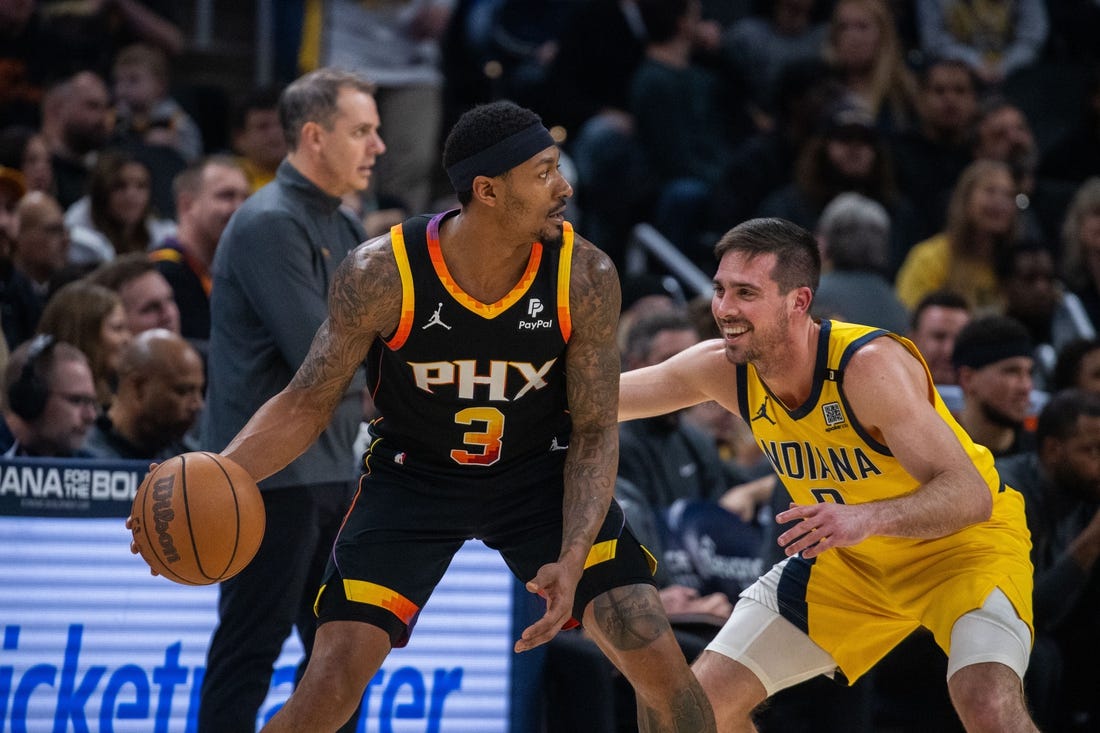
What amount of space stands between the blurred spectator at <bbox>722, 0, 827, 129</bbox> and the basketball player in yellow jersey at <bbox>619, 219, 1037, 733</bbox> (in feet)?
21.6

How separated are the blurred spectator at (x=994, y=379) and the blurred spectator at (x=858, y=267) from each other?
115 centimetres

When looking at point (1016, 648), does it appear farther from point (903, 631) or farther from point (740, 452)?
point (740, 452)

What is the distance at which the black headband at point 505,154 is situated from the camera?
169 inches

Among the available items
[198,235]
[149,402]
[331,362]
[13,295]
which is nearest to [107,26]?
[13,295]

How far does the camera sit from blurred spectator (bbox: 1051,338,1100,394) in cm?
761

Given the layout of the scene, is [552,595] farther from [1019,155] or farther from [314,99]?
[1019,155]

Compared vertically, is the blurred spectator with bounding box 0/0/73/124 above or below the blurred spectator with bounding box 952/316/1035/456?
above

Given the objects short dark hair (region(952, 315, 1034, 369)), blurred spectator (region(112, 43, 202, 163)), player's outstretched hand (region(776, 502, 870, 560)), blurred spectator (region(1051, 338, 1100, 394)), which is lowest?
player's outstretched hand (region(776, 502, 870, 560))

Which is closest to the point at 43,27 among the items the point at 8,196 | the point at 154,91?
the point at 154,91

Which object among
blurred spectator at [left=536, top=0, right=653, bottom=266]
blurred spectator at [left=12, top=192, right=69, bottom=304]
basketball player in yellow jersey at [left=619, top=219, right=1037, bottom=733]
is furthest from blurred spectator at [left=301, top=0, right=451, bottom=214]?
basketball player in yellow jersey at [left=619, top=219, right=1037, bottom=733]

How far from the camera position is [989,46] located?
12164mm

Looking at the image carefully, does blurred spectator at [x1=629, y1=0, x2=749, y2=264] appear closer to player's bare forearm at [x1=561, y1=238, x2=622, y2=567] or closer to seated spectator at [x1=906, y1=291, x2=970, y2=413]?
seated spectator at [x1=906, y1=291, x2=970, y2=413]

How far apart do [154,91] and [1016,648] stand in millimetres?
7312

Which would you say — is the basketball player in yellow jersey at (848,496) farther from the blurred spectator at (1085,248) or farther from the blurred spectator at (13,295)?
the blurred spectator at (1085,248)
